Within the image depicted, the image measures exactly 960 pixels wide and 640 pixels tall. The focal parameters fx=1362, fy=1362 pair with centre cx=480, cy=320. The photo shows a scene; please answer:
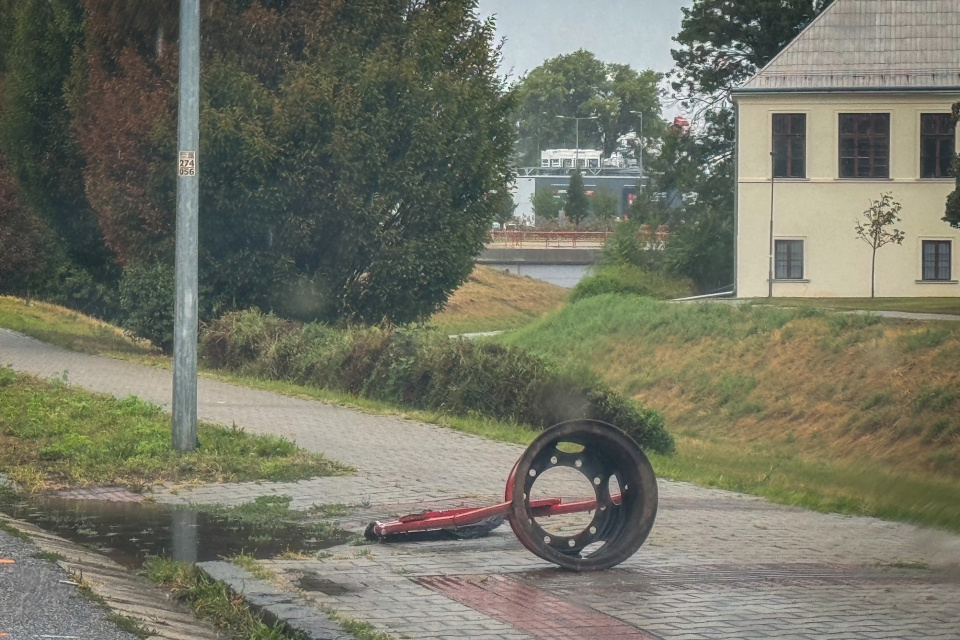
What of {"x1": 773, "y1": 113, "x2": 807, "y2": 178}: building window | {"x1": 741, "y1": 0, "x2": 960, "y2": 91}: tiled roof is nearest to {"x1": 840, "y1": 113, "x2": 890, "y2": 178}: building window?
{"x1": 773, "y1": 113, "x2": 807, "y2": 178}: building window

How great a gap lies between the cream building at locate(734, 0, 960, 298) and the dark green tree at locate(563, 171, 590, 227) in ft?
170

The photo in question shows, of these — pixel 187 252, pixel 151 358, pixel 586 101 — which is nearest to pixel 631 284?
pixel 151 358

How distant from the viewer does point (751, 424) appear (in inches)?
1179

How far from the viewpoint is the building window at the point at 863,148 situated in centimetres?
4828

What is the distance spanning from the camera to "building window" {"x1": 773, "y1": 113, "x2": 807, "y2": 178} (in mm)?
48750

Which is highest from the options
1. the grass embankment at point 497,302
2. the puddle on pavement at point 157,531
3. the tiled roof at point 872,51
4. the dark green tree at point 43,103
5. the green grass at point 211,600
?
the tiled roof at point 872,51

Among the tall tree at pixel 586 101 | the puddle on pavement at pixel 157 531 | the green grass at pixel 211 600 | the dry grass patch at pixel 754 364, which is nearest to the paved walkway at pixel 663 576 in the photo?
the green grass at pixel 211 600

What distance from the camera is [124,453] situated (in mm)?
11570

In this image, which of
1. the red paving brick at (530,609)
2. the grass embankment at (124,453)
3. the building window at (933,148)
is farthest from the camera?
the building window at (933,148)

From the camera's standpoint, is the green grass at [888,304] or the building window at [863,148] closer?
the green grass at [888,304]

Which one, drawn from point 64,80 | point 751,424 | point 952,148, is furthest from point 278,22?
point 952,148

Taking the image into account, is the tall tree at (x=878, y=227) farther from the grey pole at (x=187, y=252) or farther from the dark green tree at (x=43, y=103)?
the grey pole at (x=187, y=252)

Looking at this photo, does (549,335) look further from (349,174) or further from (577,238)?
(577,238)

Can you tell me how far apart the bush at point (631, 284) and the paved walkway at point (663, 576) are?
4134cm
